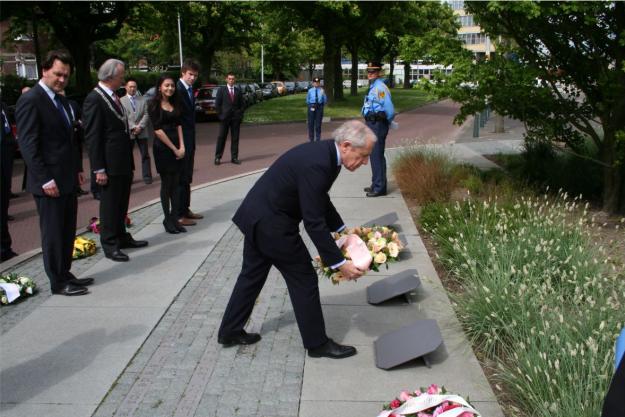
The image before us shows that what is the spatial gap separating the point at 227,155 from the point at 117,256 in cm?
949

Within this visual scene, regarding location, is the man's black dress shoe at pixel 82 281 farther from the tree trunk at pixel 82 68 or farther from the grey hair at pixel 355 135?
the tree trunk at pixel 82 68

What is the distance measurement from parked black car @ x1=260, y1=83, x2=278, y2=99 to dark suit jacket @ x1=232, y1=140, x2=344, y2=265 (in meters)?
44.2

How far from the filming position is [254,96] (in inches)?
1591

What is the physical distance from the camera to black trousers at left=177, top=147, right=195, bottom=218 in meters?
8.03

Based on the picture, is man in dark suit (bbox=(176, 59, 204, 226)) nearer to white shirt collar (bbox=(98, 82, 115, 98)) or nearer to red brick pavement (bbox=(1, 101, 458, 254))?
white shirt collar (bbox=(98, 82, 115, 98))

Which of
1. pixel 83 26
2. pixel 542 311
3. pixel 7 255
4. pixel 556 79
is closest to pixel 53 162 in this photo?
pixel 7 255

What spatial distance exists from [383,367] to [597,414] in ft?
4.85

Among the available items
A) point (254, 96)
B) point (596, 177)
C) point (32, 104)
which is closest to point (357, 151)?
point (32, 104)

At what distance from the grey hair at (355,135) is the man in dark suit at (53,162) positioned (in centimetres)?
288

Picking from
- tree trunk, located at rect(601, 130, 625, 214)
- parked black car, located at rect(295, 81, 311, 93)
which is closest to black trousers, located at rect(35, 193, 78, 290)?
tree trunk, located at rect(601, 130, 625, 214)

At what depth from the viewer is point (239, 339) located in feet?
15.5

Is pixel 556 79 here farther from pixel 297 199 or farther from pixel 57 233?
pixel 57 233

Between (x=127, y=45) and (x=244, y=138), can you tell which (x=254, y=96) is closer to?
(x=244, y=138)

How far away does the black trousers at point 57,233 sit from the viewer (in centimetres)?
559
